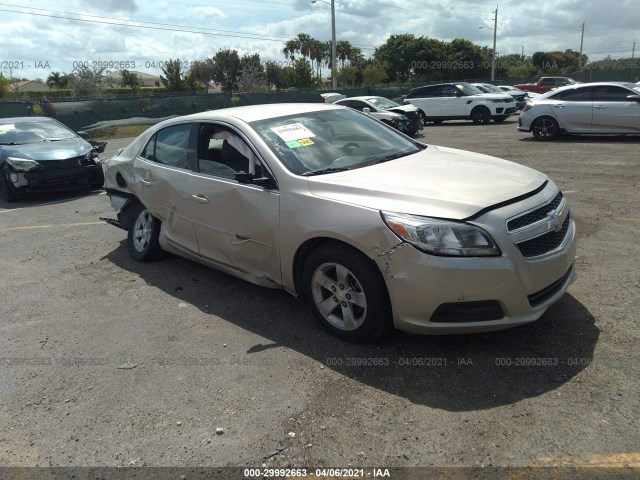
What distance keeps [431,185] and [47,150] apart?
8.79 metres

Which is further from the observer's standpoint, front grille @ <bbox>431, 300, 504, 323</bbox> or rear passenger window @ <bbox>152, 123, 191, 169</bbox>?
rear passenger window @ <bbox>152, 123, 191, 169</bbox>

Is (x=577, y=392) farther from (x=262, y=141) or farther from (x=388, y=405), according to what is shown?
(x=262, y=141)

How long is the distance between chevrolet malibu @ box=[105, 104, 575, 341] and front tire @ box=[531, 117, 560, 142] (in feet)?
34.4

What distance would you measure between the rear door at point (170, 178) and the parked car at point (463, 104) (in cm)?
1790

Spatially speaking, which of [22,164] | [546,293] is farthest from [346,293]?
[22,164]

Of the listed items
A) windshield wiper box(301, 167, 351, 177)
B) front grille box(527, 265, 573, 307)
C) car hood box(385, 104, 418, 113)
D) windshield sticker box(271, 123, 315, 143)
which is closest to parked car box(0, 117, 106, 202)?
windshield sticker box(271, 123, 315, 143)

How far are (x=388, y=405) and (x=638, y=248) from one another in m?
3.52

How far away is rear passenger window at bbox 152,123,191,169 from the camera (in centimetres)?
483

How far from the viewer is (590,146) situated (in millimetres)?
12234

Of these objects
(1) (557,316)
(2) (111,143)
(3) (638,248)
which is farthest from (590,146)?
(2) (111,143)

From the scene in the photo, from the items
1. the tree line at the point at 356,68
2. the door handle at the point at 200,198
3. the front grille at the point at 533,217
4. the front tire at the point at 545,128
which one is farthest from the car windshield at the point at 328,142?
the tree line at the point at 356,68

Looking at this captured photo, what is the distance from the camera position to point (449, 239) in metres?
3.05

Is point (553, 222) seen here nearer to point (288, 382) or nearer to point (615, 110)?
point (288, 382)

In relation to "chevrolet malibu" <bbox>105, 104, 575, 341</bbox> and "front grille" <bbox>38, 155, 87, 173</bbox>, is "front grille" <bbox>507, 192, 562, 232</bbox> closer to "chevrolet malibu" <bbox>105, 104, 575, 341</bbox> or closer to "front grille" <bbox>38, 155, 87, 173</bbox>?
"chevrolet malibu" <bbox>105, 104, 575, 341</bbox>
